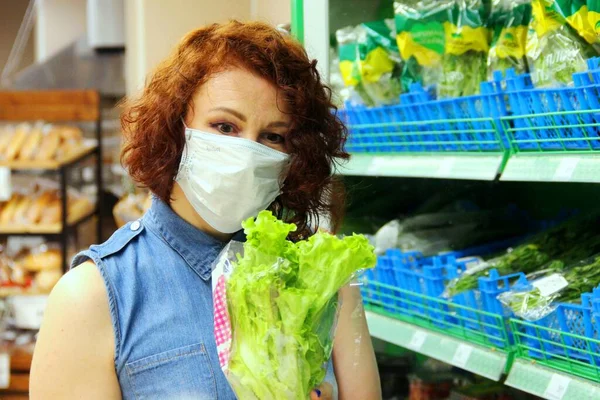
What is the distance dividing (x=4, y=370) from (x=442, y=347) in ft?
9.26

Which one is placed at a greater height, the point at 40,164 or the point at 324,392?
the point at 324,392

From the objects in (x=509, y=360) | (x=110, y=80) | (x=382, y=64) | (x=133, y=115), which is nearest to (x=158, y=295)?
(x=133, y=115)

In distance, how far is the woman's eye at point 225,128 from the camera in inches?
57.9

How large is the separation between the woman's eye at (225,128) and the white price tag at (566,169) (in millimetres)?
700

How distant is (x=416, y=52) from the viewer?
2.30 m

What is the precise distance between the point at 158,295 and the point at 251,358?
40 centimetres

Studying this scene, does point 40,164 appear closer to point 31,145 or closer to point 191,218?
point 31,145

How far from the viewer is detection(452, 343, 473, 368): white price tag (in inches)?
79.0

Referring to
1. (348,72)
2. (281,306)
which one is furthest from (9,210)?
(281,306)

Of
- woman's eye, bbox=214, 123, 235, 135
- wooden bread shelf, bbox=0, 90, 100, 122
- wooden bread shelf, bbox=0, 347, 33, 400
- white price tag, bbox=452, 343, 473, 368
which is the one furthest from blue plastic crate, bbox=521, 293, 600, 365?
wooden bread shelf, bbox=0, 90, 100, 122

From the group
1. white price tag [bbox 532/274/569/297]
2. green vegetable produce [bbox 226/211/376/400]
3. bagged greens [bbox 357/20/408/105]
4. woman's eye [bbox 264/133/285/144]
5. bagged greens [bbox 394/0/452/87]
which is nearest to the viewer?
green vegetable produce [bbox 226/211/376/400]

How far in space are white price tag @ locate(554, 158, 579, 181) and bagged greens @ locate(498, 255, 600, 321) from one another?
278 mm

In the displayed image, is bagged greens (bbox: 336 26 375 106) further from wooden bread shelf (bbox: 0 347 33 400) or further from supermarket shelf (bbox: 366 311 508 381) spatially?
wooden bread shelf (bbox: 0 347 33 400)

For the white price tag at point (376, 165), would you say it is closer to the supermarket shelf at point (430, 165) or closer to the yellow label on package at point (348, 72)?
the supermarket shelf at point (430, 165)
